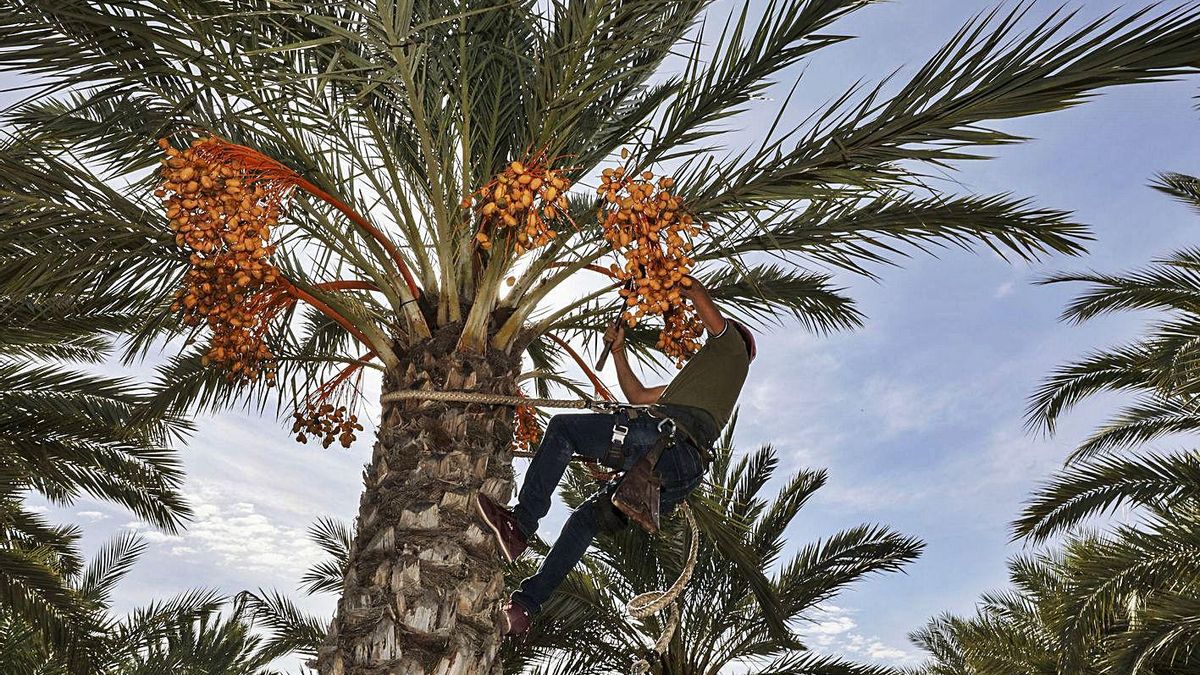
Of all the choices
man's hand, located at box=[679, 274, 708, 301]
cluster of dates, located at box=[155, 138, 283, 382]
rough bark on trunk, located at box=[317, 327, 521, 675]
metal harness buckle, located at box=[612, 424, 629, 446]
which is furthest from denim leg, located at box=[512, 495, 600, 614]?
cluster of dates, located at box=[155, 138, 283, 382]

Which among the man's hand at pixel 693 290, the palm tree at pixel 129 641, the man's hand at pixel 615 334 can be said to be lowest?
the palm tree at pixel 129 641

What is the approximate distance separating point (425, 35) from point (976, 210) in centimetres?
298

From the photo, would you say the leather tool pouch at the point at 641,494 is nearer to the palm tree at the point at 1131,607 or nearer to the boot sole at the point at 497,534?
the boot sole at the point at 497,534

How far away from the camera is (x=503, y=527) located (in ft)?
14.4

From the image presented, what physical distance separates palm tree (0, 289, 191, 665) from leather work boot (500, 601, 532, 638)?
4.60 meters

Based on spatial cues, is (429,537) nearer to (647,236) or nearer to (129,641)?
(647,236)

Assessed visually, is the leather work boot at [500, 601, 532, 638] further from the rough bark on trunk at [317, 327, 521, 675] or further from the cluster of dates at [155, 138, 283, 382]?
the cluster of dates at [155, 138, 283, 382]

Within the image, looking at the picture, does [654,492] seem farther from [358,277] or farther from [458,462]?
Answer: [358,277]

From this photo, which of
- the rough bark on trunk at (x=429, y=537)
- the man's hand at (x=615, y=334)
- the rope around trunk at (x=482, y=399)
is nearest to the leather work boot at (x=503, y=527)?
the rough bark on trunk at (x=429, y=537)

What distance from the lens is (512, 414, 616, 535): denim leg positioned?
4.41 metres

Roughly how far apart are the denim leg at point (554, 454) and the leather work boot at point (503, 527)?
43 millimetres

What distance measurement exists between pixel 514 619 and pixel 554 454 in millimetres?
770

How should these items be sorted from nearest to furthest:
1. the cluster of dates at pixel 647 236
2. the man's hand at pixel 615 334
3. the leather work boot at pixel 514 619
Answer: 1. the cluster of dates at pixel 647 236
2. the leather work boot at pixel 514 619
3. the man's hand at pixel 615 334

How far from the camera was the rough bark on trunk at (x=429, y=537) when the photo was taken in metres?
4.20
